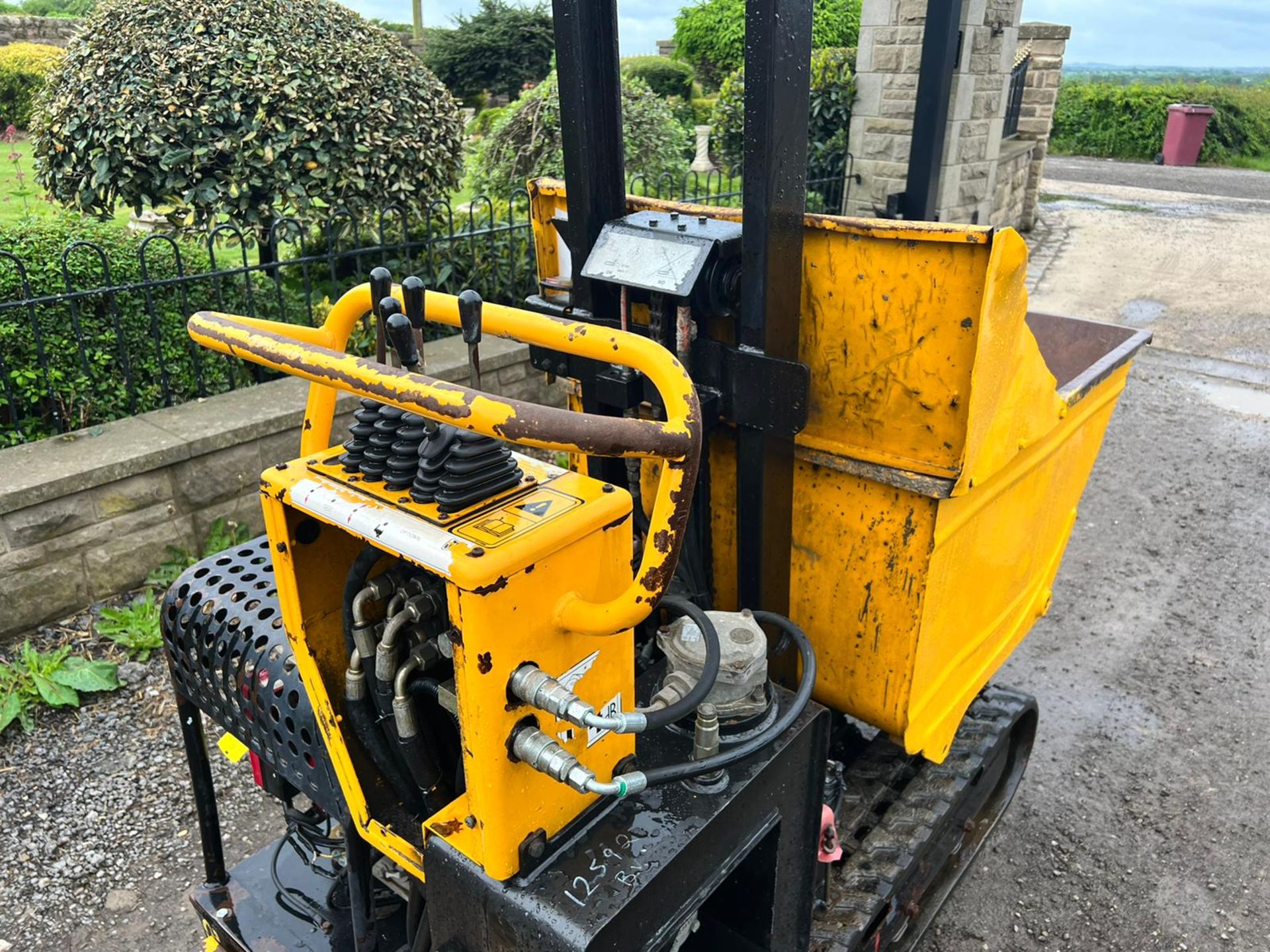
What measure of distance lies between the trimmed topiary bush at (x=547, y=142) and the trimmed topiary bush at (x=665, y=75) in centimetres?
1301

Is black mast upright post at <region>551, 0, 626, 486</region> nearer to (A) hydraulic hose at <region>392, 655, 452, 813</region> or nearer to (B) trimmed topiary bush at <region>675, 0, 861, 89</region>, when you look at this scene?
(A) hydraulic hose at <region>392, 655, 452, 813</region>

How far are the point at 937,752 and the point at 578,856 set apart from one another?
127 centimetres

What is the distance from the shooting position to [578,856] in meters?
1.47

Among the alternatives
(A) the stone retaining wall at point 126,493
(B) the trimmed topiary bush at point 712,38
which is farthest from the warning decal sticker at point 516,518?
(B) the trimmed topiary bush at point 712,38

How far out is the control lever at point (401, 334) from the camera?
1312 millimetres

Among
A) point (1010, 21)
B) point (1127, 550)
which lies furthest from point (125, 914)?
point (1010, 21)

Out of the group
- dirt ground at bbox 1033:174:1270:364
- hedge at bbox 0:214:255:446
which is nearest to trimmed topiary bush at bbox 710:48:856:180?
dirt ground at bbox 1033:174:1270:364

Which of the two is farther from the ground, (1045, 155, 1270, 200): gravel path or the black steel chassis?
the black steel chassis

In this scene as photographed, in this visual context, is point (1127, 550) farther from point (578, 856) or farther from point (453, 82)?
point (453, 82)

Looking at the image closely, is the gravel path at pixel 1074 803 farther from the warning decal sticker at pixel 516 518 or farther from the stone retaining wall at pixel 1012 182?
the stone retaining wall at pixel 1012 182

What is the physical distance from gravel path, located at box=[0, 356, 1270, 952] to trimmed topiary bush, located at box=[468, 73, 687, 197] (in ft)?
13.7

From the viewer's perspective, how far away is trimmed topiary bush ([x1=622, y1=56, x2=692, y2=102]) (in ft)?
63.7

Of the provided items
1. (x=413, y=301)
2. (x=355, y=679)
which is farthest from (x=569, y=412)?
(x=355, y=679)

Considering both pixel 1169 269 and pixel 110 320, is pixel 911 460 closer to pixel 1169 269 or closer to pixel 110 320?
pixel 110 320
